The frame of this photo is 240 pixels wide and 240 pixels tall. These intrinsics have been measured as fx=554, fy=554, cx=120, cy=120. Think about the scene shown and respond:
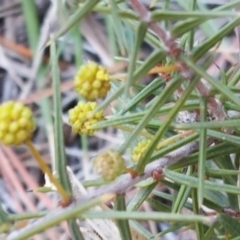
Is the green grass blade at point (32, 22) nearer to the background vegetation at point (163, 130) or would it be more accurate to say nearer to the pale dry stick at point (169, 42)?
the background vegetation at point (163, 130)

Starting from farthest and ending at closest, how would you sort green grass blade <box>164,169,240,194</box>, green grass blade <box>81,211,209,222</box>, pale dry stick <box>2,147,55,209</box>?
1. pale dry stick <box>2,147,55,209</box>
2. green grass blade <box>164,169,240,194</box>
3. green grass blade <box>81,211,209,222</box>

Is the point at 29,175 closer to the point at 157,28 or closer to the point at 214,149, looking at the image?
the point at 214,149

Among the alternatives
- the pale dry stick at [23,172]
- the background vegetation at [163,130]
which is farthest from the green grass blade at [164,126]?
the pale dry stick at [23,172]

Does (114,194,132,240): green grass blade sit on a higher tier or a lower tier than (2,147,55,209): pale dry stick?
higher

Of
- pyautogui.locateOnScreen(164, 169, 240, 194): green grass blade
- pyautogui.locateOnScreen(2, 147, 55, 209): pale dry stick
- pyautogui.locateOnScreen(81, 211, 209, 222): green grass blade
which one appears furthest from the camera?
pyautogui.locateOnScreen(2, 147, 55, 209): pale dry stick

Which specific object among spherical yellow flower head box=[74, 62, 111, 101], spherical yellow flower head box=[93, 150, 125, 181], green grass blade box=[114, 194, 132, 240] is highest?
spherical yellow flower head box=[74, 62, 111, 101]

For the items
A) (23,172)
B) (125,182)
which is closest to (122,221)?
(125,182)

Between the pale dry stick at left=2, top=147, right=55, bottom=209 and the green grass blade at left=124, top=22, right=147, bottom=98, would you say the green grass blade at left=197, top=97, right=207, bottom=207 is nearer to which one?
the green grass blade at left=124, top=22, right=147, bottom=98

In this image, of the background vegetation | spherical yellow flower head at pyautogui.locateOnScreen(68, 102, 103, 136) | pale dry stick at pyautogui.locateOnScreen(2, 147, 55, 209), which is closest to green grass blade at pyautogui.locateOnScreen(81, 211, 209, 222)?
the background vegetation
